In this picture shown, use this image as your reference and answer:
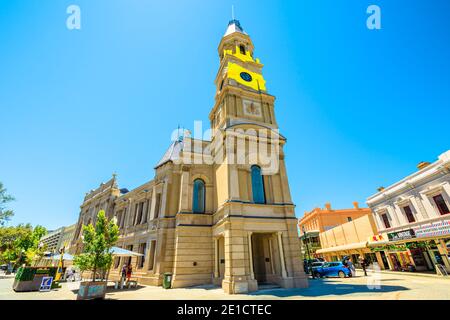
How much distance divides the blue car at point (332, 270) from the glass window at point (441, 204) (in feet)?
32.3

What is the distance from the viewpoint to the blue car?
2077 centimetres

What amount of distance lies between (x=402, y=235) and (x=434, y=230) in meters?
3.09

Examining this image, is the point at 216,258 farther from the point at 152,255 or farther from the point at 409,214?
the point at 409,214

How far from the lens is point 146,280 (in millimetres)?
18250

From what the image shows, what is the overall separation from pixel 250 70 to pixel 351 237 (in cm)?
2897

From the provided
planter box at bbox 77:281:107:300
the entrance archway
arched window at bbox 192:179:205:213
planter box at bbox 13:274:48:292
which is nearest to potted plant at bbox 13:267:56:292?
planter box at bbox 13:274:48:292

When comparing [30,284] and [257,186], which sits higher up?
[257,186]

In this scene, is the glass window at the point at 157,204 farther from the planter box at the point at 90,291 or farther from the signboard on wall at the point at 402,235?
the signboard on wall at the point at 402,235

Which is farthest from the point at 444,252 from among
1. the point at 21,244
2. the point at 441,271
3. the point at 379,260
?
the point at 21,244

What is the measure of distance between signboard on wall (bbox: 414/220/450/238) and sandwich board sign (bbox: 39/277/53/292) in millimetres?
30859

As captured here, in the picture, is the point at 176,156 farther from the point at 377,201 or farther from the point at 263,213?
the point at 377,201

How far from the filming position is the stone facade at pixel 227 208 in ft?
47.9

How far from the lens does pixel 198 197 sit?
19984 millimetres
